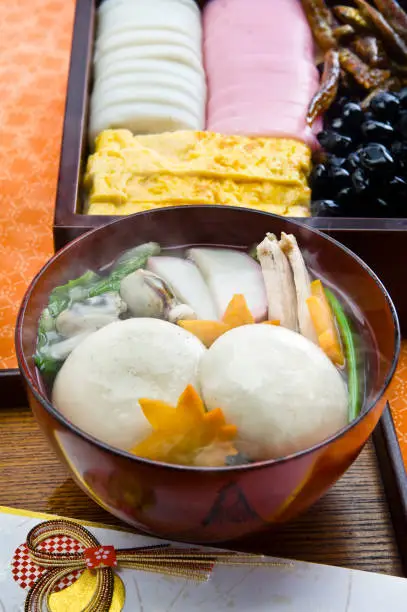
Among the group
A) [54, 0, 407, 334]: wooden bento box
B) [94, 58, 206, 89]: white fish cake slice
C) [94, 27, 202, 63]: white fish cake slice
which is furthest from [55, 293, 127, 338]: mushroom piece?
[94, 27, 202, 63]: white fish cake slice

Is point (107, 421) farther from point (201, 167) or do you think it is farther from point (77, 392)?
point (201, 167)

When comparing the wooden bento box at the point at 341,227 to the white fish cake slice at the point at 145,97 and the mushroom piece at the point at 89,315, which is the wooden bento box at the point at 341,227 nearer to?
the white fish cake slice at the point at 145,97

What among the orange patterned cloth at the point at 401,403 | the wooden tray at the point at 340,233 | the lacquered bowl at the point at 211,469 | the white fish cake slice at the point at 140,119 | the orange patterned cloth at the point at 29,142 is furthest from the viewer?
the white fish cake slice at the point at 140,119

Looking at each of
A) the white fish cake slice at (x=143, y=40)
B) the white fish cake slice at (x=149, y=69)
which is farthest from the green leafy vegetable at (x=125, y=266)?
the white fish cake slice at (x=143, y=40)

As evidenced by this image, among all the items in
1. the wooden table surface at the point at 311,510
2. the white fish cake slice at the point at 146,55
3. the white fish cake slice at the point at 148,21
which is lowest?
the wooden table surface at the point at 311,510

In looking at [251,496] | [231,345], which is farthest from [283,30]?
[251,496]

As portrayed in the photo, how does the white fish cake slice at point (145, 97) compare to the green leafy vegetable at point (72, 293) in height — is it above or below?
→ above

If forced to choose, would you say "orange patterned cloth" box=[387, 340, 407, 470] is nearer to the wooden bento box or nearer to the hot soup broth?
the wooden bento box
